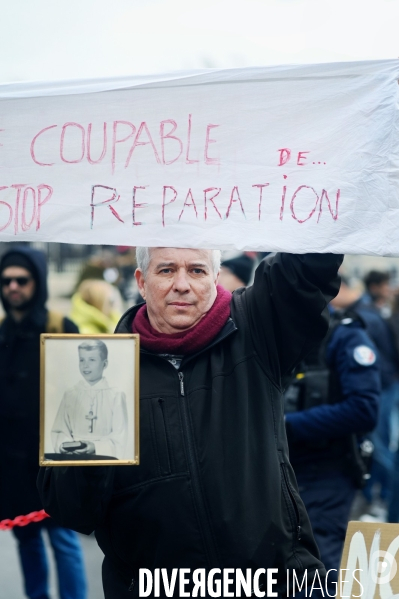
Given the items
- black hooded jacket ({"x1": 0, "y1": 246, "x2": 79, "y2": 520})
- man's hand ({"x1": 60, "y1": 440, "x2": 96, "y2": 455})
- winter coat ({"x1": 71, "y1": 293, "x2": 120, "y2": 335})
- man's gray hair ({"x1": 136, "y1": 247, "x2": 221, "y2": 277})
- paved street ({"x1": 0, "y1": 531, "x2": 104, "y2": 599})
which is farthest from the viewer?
winter coat ({"x1": 71, "y1": 293, "x2": 120, "y2": 335})

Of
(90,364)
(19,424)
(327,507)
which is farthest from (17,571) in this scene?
(90,364)

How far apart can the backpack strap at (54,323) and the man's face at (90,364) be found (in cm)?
229

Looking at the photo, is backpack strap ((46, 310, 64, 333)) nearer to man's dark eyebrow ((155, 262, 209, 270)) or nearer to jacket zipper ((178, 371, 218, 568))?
man's dark eyebrow ((155, 262, 209, 270))

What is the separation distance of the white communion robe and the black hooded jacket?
2235 millimetres

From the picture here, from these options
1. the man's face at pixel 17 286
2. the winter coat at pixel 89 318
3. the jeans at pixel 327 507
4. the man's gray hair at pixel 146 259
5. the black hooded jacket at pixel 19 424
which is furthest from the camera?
the winter coat at pixel 89 318

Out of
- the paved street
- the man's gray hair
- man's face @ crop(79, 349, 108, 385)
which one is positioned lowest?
the paved street

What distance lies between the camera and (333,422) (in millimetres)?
4309

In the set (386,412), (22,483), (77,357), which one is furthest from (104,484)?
(386,412)

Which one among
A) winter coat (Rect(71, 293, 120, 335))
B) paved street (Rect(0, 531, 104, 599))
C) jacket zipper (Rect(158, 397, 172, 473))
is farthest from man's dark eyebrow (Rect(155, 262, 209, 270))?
winter coat (Rect(71, 293, 120, 335))

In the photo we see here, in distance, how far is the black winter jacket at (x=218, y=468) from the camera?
2615 mm

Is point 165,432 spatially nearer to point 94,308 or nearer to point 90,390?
point 90,390

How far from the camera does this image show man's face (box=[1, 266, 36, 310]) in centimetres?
491

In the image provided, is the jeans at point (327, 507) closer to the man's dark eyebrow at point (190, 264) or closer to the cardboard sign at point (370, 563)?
the cardboard sign at point (370, 563)

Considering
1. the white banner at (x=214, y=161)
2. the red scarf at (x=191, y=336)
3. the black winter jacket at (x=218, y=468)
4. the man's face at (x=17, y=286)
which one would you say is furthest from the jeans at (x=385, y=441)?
the white banner at (x=214, y=161)
